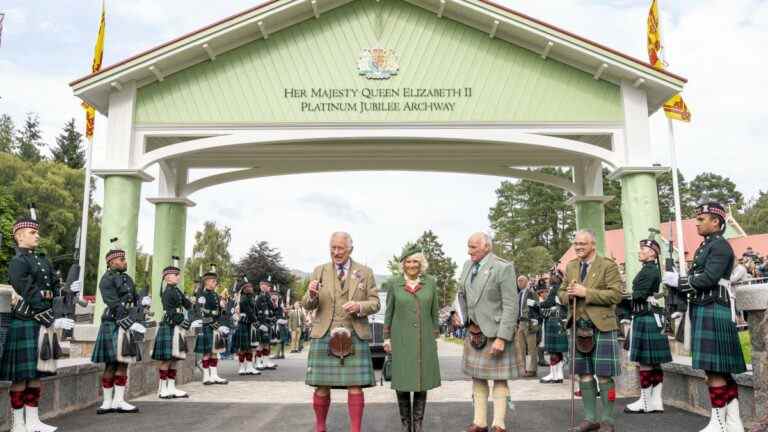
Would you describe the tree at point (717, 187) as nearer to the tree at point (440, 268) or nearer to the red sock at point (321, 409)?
the tree at point (440, 268)

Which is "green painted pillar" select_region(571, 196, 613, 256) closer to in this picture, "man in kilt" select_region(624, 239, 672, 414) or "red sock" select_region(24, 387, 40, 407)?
"man in kilt" select_region(624, 239, 672, 414)

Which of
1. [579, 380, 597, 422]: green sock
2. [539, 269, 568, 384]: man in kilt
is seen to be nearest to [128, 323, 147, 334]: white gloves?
[579, 380, 597, 422]: green sock

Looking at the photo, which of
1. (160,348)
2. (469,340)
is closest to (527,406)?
(469,340)

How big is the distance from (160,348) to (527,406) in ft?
18.2

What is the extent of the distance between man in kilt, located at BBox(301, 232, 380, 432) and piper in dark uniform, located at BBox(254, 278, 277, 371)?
8163mm

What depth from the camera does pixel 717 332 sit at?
5594mm

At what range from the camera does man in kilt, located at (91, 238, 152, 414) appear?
25.3 ft

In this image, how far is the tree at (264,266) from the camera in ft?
143

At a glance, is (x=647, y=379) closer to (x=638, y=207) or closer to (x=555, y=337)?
(x=555, y=337)

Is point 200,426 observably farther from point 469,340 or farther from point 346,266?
point 469,340

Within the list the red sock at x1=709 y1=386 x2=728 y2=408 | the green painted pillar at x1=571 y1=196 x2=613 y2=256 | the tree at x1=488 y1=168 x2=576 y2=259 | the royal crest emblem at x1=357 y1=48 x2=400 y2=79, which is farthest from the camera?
the tree at x1=488 y1=168 x2=576 y2=259

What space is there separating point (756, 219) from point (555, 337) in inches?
2847

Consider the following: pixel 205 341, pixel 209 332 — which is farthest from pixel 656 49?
pixel 205 341

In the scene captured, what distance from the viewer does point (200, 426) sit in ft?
22.6
